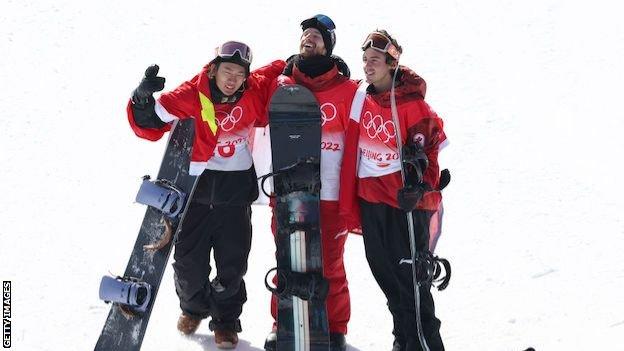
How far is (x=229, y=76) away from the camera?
5.15 meters

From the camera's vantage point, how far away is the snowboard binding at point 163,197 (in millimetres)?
5242

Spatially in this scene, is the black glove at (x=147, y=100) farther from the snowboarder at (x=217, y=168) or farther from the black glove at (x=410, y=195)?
the black glove at (x=410, y=195)

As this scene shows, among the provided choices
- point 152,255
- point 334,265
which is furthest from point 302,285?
point 152,255

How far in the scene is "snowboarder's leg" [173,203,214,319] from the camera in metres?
5.51

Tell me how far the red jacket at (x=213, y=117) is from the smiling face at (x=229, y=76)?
9cm

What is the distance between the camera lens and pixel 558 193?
24.7 ft

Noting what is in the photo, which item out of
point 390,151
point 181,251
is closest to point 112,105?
point 181,251

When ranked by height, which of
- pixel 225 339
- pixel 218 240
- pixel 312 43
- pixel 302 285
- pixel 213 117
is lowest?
pixel 225 339

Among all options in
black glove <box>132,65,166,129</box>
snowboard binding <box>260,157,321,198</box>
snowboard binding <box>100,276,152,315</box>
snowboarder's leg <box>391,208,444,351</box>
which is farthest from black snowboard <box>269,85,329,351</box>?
snowboard binding <box>100,276,152,315</box>

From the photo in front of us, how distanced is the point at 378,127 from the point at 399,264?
32.1 inches

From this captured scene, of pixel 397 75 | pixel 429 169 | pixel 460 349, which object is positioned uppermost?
pixel 397 75

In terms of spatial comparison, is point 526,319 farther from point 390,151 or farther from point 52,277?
point 52,277

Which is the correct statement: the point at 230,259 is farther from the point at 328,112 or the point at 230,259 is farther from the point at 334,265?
the point at 328,112

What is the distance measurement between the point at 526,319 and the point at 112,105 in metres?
5.12
